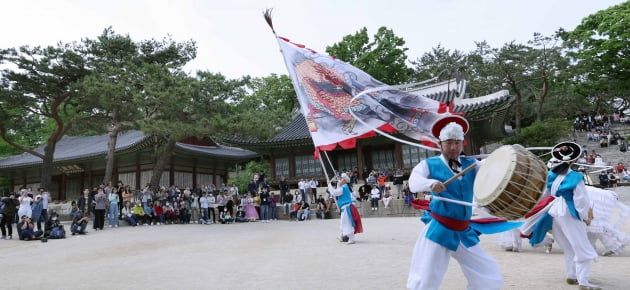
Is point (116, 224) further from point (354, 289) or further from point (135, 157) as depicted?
point (354, 289)

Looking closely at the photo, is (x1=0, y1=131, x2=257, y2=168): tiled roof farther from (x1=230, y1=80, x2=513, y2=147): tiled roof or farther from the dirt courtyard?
the dirt courtyard

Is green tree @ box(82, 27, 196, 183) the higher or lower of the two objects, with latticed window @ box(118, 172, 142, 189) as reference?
higher

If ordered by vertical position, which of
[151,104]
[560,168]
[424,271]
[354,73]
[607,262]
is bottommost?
[607,262]

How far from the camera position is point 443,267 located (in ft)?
11.4

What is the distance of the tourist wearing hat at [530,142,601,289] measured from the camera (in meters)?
4.61

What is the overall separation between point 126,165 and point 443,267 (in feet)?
90.4

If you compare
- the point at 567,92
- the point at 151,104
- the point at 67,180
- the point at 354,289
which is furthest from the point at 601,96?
the point at 67,180

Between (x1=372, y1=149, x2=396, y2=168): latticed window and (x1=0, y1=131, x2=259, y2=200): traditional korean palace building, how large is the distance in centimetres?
979

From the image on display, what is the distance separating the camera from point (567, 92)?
38.6 metres

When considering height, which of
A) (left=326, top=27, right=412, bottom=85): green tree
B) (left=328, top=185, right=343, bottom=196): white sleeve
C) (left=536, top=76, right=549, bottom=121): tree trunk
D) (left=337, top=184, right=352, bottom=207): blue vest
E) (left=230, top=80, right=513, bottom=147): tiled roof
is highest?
(left=326, top=27, right=412, bottom=85): green tree

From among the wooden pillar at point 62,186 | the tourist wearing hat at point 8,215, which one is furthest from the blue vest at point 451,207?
the wooden pillar at point 62,186

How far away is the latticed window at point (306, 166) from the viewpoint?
25.9m

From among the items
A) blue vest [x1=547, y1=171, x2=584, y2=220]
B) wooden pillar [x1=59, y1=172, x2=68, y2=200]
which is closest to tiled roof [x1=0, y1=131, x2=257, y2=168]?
wooden pillar [x1=59, y1=172, x2=68, y2=200]

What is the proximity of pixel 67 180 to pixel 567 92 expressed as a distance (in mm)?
42916
